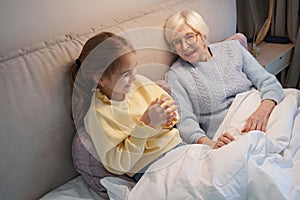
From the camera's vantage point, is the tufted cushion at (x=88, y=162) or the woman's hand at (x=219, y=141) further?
the woman's hand at (x=219, y=141)

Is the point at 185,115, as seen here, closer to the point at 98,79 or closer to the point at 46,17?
the point at 98,79

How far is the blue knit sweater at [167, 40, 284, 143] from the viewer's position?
1.41 m

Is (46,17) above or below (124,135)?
above

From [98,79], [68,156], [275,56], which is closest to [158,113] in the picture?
[98,79]

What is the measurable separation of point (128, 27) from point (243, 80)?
0.58 meters

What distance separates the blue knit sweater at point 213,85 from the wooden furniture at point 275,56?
1.50 ft

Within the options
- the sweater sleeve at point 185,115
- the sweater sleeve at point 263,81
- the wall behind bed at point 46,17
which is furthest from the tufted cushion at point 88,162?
the sweater sleeve at point 263,81

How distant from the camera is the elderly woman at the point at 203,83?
1.40 metres

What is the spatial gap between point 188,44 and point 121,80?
1.38 feet

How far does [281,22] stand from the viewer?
2.29 meters

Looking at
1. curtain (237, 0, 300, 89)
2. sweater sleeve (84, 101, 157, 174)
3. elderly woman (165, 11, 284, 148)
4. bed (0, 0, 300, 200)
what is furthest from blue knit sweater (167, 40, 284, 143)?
curtain (237, 0, 300, 89)

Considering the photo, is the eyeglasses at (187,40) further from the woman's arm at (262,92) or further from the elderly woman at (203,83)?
the woman's arm at (262,92)

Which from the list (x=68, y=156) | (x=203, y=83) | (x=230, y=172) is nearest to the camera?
(x=230, y=172)

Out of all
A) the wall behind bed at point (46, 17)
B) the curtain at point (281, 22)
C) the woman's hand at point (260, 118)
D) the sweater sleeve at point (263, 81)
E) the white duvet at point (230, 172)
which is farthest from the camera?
the curtain at point (281, 22)
